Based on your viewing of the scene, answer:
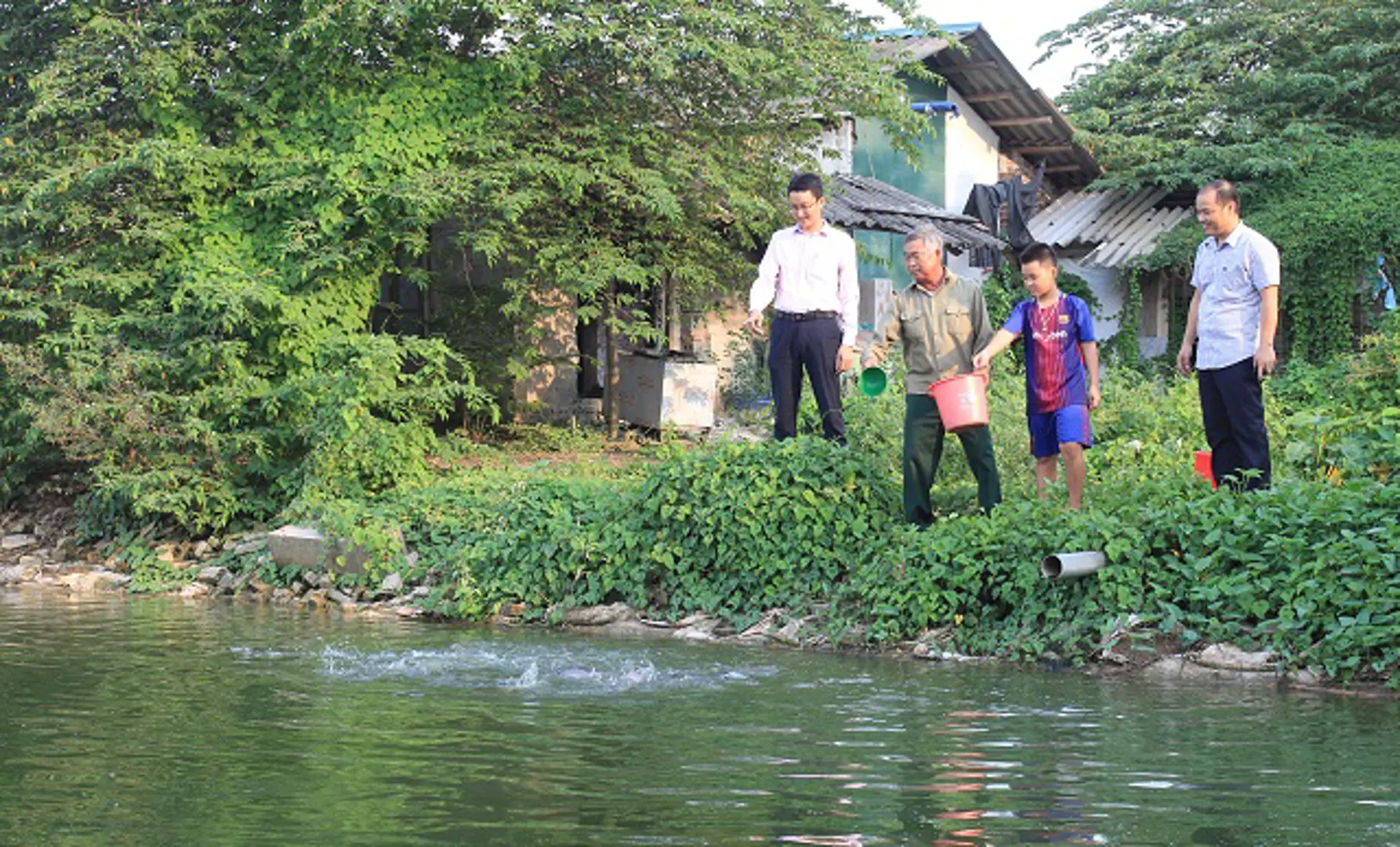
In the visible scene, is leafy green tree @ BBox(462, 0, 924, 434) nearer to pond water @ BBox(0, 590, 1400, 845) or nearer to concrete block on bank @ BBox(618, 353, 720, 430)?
concrete block on bank @ BBox(618, 353, 720, 430)

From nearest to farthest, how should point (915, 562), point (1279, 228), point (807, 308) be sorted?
point (915, 562)
point (807, 308)
point (1279, 228)

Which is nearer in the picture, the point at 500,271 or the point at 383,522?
the point at 383,522

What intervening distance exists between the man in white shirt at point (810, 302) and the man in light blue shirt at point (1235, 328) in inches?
85.9

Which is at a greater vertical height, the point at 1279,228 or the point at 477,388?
A: the point at 1279,228

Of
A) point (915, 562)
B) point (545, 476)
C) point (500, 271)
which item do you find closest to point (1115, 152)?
point (500, 271)

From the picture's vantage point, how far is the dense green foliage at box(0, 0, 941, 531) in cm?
1395

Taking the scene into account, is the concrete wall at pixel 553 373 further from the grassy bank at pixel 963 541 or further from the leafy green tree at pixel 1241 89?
the leafy green tree at pixel 1241 89

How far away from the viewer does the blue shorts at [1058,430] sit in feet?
30.3

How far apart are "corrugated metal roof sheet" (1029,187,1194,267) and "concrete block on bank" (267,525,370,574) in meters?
17.1

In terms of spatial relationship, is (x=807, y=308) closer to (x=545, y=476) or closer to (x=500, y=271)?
(x=545, y=476)

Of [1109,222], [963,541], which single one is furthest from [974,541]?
[1109,222]

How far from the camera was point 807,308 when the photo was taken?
402 inches

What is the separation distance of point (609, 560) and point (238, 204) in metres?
6.72

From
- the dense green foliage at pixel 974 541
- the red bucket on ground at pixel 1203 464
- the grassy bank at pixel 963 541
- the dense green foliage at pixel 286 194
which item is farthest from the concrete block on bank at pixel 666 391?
the red bucket on ground at pixel 1203 464
